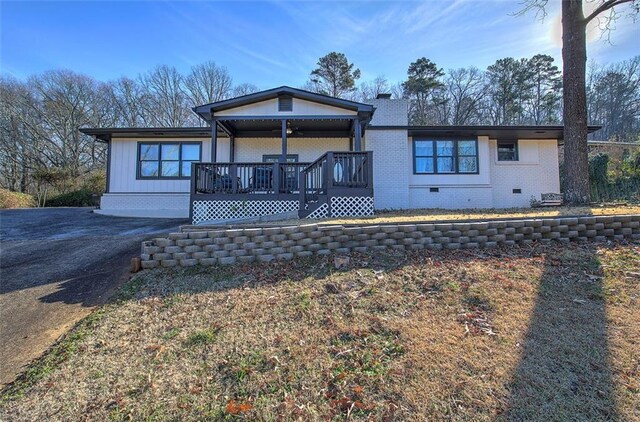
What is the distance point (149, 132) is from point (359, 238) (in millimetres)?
10614

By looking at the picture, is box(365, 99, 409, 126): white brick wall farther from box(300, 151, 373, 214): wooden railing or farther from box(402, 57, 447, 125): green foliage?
box(402, 57, 447, 125): green foliage

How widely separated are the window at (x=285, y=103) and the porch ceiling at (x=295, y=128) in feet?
1.28

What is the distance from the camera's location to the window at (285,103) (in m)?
10.3

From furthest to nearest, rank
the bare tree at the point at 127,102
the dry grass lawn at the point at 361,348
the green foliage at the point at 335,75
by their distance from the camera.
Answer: the bare tree at the point at 127,102 → the green foliage at the point at 335,75 → the dry grass lawn at the point at 361,348

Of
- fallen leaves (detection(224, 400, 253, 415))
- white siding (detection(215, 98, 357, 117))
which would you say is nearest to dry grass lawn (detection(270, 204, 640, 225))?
fallen leaves (detection(224, 400, 253, 415))

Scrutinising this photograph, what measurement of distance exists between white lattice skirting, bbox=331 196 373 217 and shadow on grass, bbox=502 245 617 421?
183 inches

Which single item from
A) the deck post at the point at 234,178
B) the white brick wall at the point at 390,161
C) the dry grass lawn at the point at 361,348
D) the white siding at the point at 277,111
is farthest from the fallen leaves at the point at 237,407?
the white brick wall at the point at 390,161

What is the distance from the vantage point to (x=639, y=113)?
77.6 feet

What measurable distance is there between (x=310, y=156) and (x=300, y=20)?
4.57 metres

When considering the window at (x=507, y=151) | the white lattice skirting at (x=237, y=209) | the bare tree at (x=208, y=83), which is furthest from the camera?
the bare tree at (x=208, y=83)

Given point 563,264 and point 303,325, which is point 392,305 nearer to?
point 303,325

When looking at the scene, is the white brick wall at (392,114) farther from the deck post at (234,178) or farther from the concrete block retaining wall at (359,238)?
the concrete block retaining wall at (359,238)

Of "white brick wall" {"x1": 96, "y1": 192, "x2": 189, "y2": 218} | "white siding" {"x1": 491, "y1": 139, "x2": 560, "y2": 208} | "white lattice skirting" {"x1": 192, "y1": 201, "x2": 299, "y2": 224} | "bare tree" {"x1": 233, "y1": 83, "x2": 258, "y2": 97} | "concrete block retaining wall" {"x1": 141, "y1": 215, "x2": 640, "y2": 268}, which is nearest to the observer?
"concrete block retaining wall" {"x1": 141, "y1": 215, "x2": 640, "y2": 268}

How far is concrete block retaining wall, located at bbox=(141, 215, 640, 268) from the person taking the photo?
4699 millimetres
